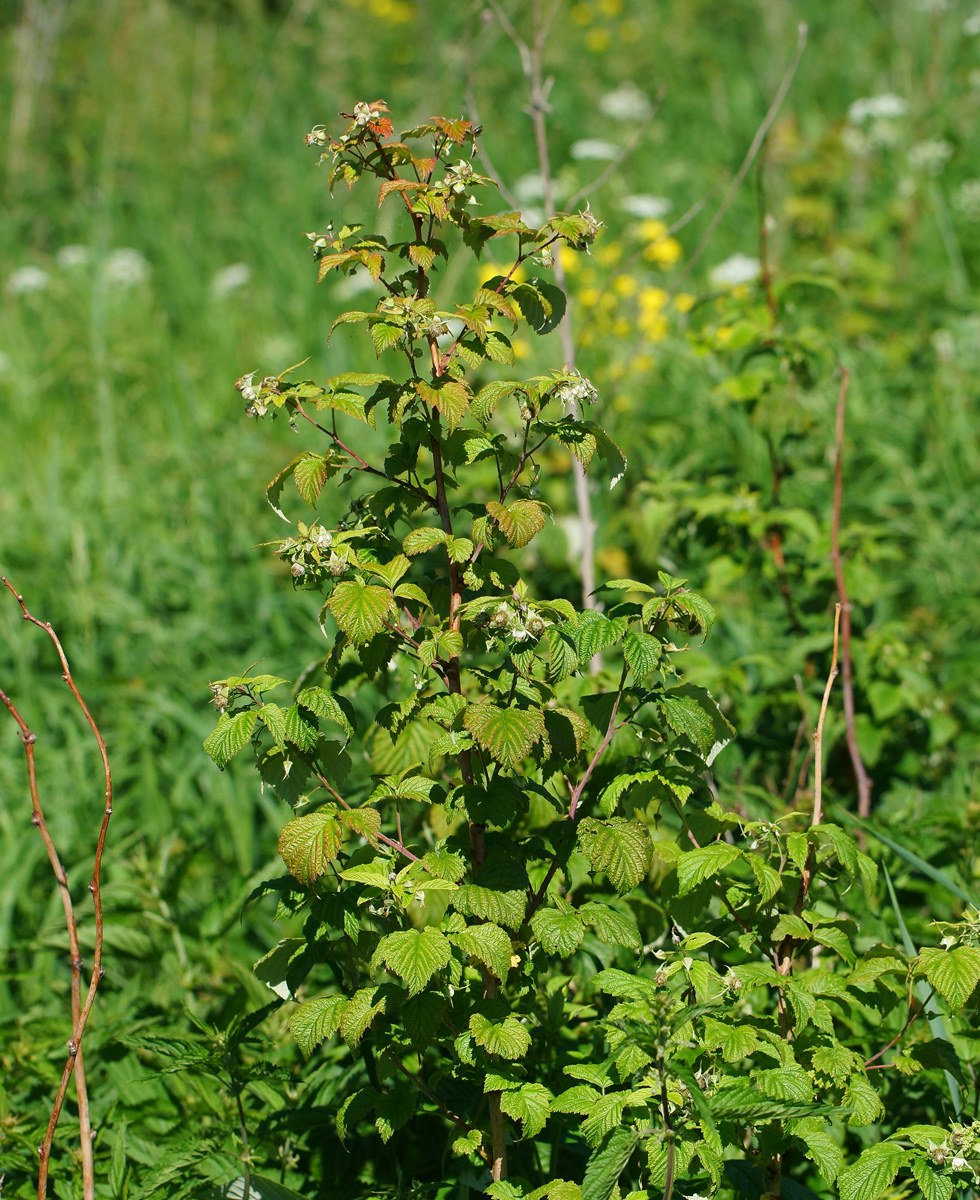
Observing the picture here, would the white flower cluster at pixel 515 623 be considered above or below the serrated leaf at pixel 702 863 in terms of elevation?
above

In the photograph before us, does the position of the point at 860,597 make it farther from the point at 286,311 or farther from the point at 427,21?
the point at 427,21

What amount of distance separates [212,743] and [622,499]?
103 inches

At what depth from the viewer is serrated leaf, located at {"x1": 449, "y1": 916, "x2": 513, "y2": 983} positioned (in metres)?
1.12

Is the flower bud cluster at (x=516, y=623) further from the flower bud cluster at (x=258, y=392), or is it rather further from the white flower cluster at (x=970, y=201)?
the white flower cluster at (x=970, y=201)

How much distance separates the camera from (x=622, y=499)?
3609 millimetres

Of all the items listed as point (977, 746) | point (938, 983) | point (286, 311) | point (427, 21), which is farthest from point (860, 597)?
point (427, 21)

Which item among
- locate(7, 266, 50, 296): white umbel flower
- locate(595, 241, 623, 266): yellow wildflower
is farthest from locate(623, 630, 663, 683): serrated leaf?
locate(7, 266, 50, 296): white umbel flower

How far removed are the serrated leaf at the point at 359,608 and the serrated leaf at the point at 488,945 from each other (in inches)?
12.9

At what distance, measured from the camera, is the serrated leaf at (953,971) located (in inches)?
45.5

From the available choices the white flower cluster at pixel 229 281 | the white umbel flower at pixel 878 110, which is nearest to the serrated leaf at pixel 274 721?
the white flower cluster at pixel 229 281

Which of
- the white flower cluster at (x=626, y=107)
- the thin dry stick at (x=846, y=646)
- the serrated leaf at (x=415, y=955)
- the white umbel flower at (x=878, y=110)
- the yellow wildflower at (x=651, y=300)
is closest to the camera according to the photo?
the serrated leaf at (x=415, y=955)

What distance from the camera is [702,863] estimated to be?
1226 millimetres

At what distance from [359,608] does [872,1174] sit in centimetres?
80

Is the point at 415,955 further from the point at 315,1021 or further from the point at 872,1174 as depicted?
the point at 872,1174
